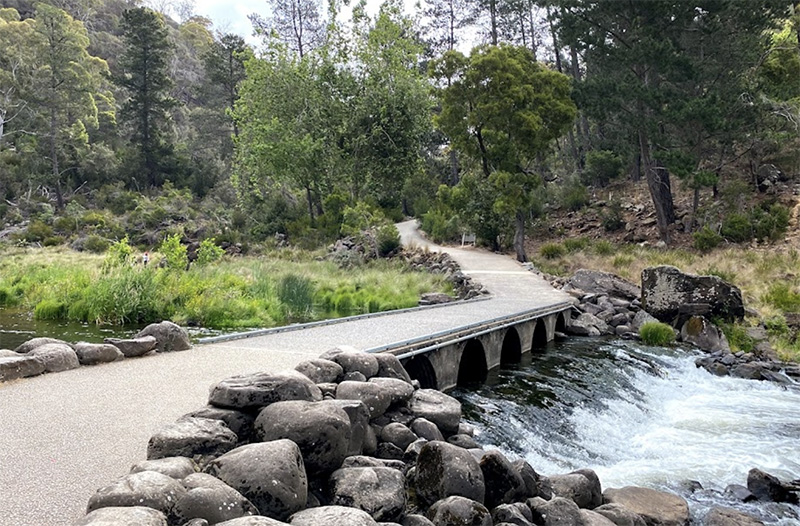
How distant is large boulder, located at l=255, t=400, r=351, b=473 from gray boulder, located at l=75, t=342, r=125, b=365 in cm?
323

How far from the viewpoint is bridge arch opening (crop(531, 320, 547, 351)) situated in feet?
39.8

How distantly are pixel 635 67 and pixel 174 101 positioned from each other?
32289mm

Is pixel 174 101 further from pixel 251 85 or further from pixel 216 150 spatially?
pixel 251 85

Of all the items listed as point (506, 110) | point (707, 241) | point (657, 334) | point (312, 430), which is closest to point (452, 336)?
point (312, 430)

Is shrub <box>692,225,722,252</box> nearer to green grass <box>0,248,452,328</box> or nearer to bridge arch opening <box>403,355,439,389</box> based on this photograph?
green grass <box>0,248,452,328</box>

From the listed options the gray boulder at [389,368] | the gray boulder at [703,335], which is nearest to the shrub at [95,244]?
the gray boulder at [703,335]

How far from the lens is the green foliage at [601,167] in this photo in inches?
1121

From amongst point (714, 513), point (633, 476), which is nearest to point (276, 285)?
point (633, 476)

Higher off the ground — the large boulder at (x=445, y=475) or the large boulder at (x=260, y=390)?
the large boulder at (x=260, y=390)

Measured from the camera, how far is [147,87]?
132 feet

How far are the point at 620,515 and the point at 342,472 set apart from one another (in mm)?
2421

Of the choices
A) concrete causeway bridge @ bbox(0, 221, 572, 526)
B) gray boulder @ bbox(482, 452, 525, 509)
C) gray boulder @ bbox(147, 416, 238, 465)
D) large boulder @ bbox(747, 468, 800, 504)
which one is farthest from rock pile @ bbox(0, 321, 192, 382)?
large boulder @ bbox(747, 468, 800, 504)

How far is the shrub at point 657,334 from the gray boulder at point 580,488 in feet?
27.9

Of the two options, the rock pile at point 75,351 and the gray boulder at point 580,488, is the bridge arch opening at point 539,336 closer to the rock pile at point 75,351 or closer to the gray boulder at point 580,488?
the gray boulder at point 580,488
